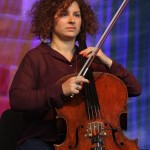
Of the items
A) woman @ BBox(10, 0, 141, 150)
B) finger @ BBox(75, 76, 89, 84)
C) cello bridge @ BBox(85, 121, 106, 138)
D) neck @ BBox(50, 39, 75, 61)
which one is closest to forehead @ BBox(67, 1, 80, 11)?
woman @ BBox(10, 0, 141, 150)

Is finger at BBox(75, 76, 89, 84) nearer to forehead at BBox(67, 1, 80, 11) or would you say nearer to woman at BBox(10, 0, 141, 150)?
woman at BBox(10, 0, 141, 150)

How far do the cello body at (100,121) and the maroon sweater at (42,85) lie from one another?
0.06 meters

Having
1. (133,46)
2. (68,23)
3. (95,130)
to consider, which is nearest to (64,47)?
(68,23)

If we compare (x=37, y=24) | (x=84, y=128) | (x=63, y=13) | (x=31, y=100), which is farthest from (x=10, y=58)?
(x=84, y=128)

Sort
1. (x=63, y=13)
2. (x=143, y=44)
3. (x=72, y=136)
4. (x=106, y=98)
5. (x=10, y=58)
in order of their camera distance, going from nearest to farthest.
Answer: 1. (x=72, y=136)
2. (x=106, y=98)
3. (x=63, y=13)
4. (x=10, y=58)
5. (x=143, y=44)

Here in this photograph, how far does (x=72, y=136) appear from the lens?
144cm

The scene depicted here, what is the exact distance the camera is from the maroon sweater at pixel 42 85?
4.95 feet

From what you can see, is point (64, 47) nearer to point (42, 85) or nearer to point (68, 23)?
point (68, 23)

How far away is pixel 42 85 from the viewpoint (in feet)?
5.37

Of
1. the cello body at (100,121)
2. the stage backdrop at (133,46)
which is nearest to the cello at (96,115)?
the cello body at (100,121)

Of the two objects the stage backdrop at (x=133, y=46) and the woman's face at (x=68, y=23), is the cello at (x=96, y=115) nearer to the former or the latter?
the woman's face at (x=68, y=23)

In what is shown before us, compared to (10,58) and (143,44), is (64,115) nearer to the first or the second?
(10,58)

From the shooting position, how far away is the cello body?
1.42 metres

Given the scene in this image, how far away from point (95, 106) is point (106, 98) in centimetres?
8
